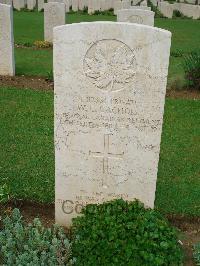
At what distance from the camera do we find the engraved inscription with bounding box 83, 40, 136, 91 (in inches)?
157

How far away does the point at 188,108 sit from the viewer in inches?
352

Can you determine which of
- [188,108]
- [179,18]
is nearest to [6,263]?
→ [188,108]

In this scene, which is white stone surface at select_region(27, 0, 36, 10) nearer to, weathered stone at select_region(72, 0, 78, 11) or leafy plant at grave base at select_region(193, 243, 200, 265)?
weathered stone at select_region(72, 0, 78, 11)

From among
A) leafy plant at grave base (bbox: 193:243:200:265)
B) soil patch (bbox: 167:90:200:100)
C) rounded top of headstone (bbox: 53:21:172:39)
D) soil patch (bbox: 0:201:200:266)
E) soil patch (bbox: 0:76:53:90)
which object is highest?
rounded top of headstone (bbox: 53:21:172:39)

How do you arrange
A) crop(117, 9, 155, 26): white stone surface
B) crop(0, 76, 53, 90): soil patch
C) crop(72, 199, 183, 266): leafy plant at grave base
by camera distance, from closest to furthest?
1. crop(72, 199, 183, 266): leafy plant at grave base
2. crop(0, 76, 53, 90): soil patch
3. crop(117, 9, 155, 26): white stone surface

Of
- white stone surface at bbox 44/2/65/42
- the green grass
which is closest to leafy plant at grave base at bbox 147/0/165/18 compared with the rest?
white stone surface at bbox 44/2/65/42

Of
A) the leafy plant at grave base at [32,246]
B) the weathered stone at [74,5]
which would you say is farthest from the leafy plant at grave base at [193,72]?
the weathered stone at [74,5]

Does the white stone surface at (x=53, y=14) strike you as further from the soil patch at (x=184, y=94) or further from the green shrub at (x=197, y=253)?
the green shrub at (x=197, y=253)

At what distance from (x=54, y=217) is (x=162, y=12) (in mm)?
19064

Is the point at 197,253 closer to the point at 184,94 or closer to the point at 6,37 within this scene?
the point at 184,94

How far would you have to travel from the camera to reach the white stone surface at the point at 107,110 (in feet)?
13.0

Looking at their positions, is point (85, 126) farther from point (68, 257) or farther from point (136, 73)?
point (68, 257)

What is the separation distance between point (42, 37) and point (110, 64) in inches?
487

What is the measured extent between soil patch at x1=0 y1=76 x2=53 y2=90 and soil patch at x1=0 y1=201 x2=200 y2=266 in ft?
16.1
